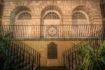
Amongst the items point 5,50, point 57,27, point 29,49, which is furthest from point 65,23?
point 5,50

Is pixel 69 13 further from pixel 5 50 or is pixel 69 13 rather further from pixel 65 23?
pixel 5 50

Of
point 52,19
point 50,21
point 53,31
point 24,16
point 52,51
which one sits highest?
point 24,16

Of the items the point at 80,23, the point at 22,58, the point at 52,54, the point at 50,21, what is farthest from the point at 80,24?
the point at 22,58

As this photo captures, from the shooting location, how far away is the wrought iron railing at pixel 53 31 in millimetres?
17853

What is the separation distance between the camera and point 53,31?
59.7ft

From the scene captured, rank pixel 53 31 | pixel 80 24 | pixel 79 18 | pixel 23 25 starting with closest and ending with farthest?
pixel 23 25 < pixel 53 31 < pixel 80 24 < pixel 79 18

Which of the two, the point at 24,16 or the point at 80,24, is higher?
the point at 24,16

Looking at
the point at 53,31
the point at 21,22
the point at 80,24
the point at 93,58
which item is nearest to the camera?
the point at 93,58

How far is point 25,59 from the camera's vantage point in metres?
14.8

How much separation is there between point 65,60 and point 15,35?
4.31 metres

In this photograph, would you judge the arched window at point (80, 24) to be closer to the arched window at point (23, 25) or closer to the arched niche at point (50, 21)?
the arched niche at point (50, 21)

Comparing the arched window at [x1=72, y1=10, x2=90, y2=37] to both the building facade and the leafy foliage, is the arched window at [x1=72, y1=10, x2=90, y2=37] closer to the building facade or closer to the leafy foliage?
the building facade

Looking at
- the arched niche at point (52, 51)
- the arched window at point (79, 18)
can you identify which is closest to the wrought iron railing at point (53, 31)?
the arched window at point (79, 18)

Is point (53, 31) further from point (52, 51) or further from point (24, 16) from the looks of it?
point (24, 16)
